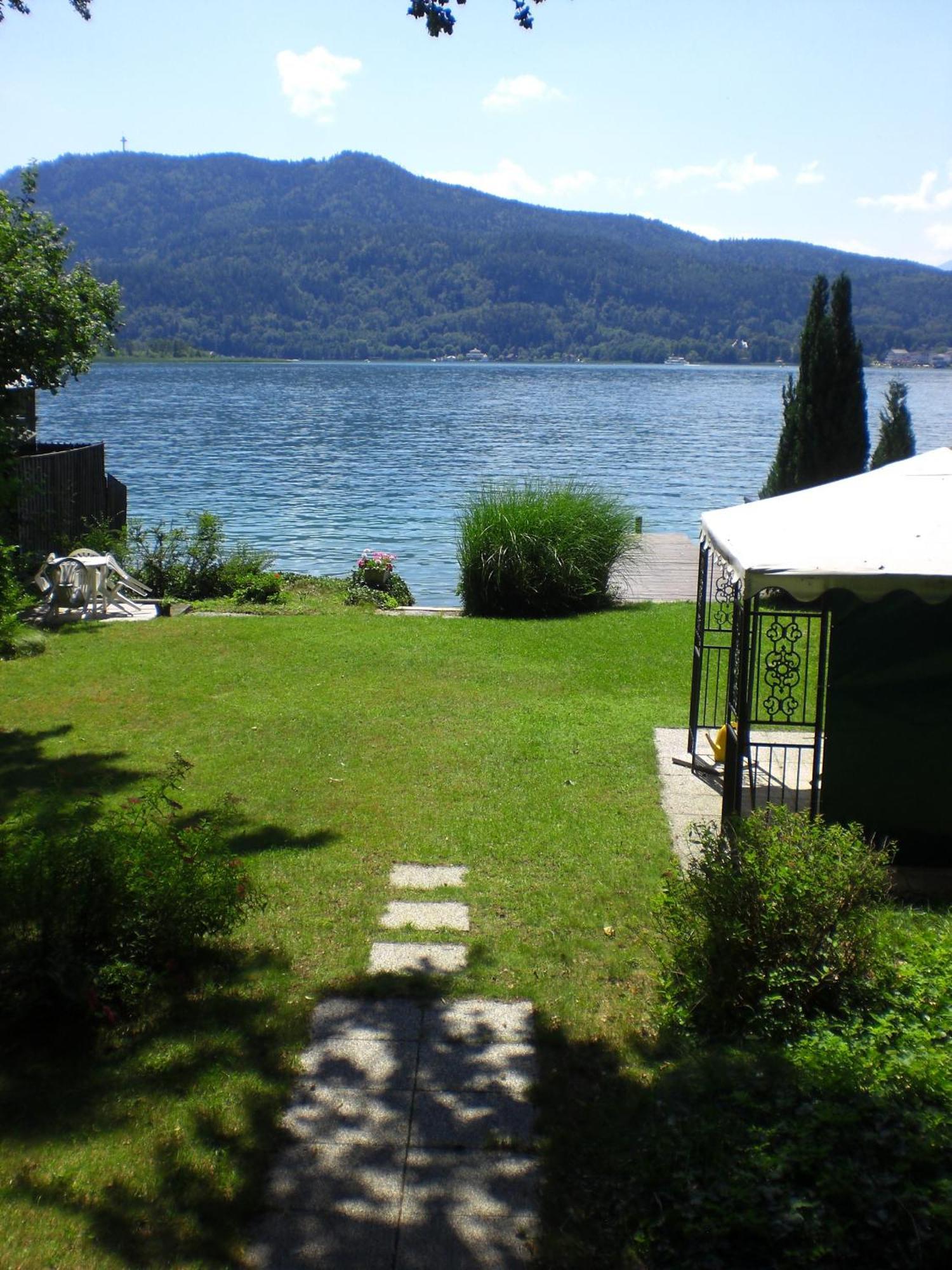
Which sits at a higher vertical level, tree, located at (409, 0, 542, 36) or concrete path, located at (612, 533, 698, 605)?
tree, located at (409, 0, 542, 36)

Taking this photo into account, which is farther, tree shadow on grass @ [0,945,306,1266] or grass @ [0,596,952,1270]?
tree shadow on grass @ [0,945,306,1266]

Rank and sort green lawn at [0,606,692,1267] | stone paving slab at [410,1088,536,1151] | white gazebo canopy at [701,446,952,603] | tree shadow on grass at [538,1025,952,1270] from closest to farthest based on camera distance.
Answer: tree shadow on grass at [538,1025,952,1270] < green lawn at [0,606,692,1267] < stone paving slab at [410,1088,536,1151] < white gazebo canopy at [701,446,952,603]

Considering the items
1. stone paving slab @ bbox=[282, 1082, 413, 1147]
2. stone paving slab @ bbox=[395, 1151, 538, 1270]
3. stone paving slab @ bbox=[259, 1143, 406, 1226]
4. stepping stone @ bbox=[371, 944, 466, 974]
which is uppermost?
stone paving slab @ bbox=[395, 1151, 538, 1270]

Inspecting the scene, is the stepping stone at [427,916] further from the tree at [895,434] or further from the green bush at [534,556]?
the tree at [895,434]

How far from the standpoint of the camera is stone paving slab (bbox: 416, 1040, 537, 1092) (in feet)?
12.1

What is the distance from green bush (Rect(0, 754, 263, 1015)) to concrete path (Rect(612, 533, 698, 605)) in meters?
11.3

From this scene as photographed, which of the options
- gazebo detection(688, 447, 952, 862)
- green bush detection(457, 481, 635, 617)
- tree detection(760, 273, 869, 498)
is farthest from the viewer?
tree detection(760, 273, 869, 498)

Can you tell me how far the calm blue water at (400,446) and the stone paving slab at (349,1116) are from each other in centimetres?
1426

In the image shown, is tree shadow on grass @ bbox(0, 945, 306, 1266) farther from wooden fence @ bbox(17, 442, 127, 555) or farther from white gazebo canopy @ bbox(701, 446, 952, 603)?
wooden fence @ bbox(17, 442, 127, 555)

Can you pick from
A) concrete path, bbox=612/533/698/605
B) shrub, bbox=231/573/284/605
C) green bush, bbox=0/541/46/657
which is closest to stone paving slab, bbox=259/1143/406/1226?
green bush, bbox=0/541/46/657

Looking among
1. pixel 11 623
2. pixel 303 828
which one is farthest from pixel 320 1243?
pixel 11 623

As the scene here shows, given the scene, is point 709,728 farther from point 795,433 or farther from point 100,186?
point 100,186

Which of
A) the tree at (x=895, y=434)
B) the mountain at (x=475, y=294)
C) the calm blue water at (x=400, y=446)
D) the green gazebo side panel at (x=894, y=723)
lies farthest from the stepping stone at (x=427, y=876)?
the mountain at (x=475, y=294)

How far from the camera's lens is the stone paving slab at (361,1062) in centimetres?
370
